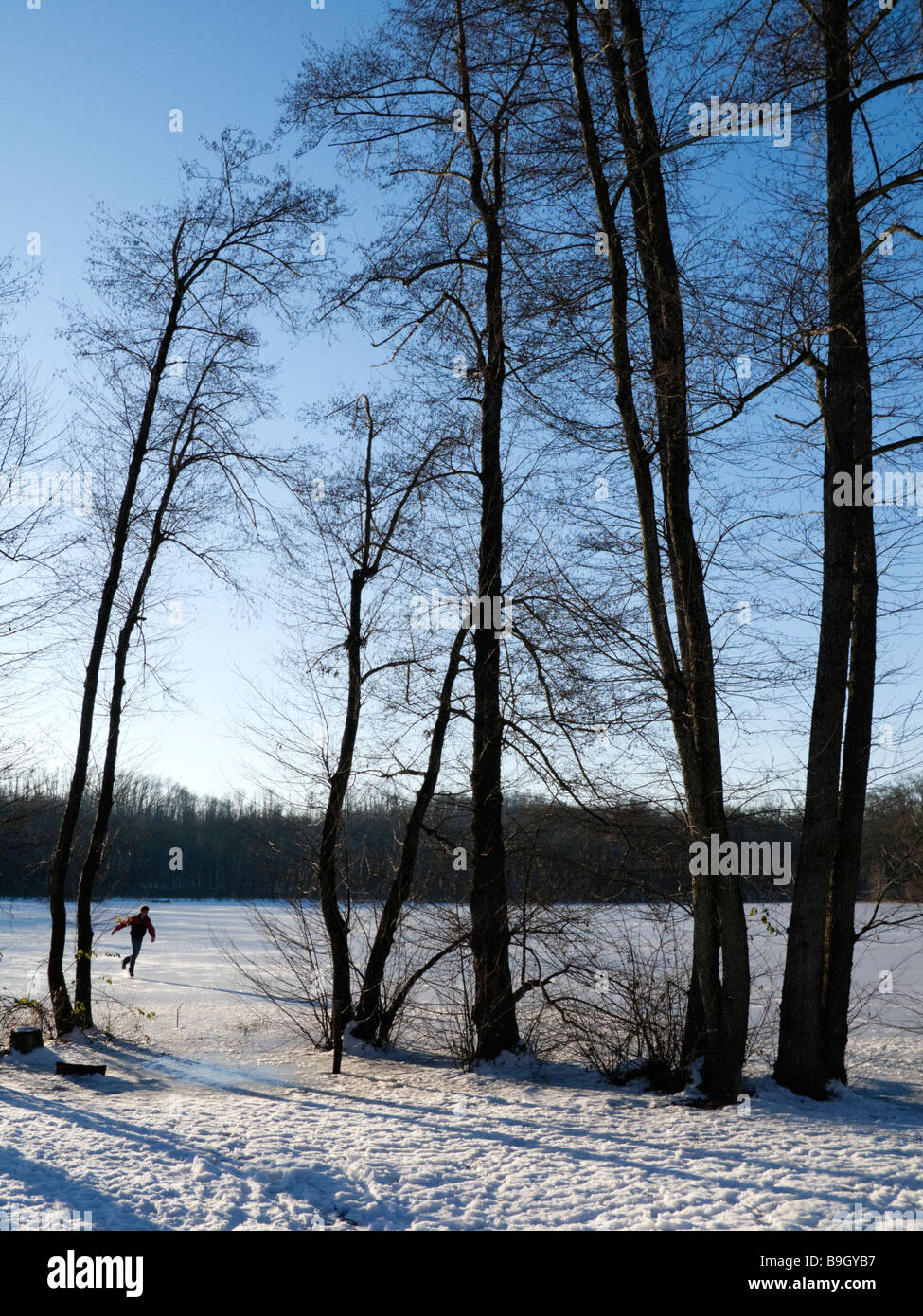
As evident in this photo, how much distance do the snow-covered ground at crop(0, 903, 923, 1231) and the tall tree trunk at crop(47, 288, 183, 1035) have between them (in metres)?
1.64

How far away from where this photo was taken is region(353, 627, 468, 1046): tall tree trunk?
1203 centimetres

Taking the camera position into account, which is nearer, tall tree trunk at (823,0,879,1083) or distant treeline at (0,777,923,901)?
tall tree trunk at (823,0,879,1083)

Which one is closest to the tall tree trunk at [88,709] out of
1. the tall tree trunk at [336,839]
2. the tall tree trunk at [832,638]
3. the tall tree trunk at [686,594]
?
the tall tree trunk at [336,839]

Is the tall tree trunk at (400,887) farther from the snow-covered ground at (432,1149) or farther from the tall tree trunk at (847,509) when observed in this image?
the tall tree trunk at (847,509)

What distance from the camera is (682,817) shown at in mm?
9344

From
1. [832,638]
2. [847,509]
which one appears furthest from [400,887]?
[847,509]

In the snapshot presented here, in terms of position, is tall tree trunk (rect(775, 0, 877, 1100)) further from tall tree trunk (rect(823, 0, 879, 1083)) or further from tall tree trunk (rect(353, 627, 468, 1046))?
tall tree trunk (rect(353, 627, 468, 1046))

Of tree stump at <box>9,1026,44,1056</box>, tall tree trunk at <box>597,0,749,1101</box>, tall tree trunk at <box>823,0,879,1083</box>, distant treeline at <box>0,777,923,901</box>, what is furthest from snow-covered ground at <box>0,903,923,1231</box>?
distant treeline at <box>0,777,923,901</box>

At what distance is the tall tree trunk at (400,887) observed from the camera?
12031 mm

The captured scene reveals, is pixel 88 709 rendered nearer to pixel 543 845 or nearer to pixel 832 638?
pixel 543 845

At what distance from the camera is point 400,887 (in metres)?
12.2
